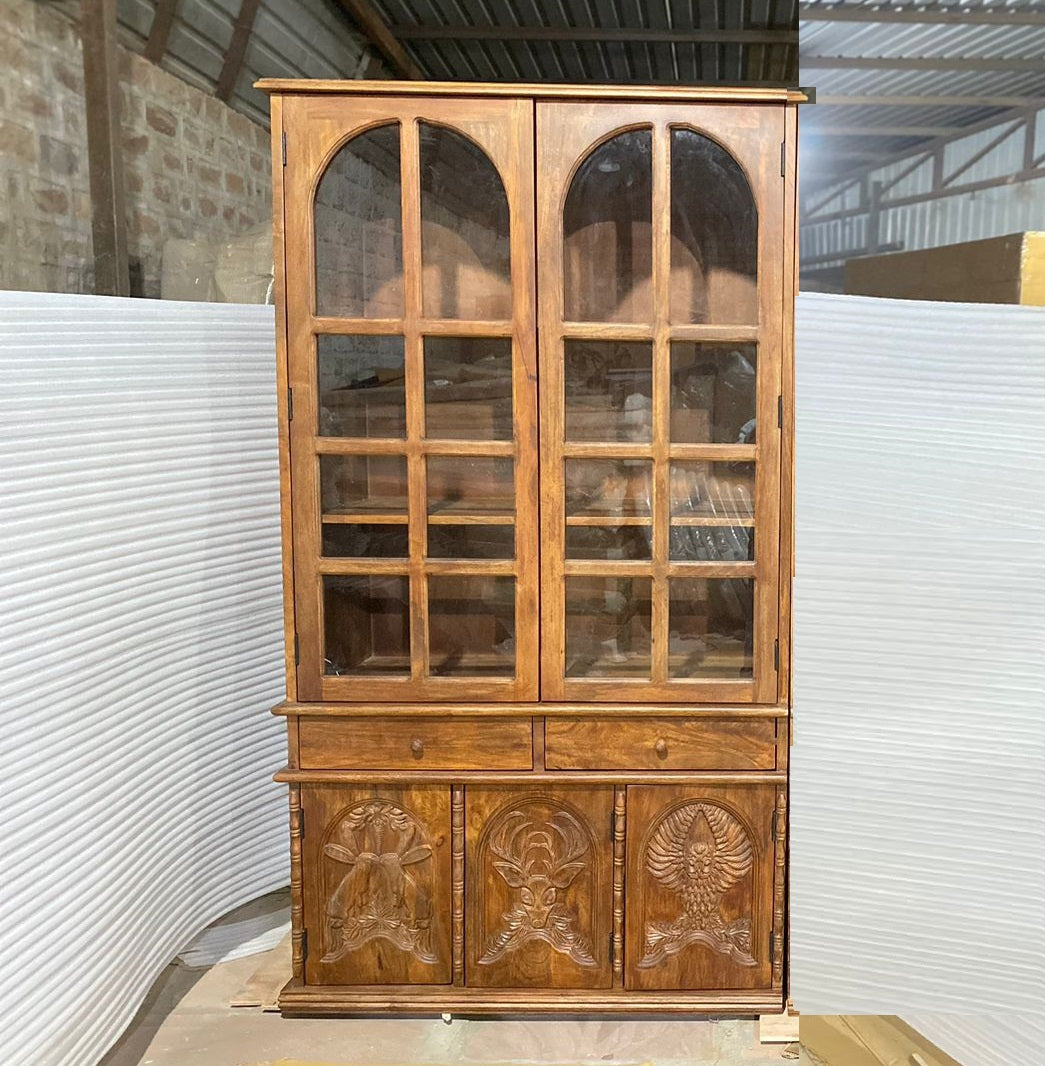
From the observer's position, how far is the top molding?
61.2 inches

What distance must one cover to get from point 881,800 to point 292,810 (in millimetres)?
1198

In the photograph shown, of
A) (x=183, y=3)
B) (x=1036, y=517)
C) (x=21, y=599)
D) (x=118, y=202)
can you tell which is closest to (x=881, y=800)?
(x=1036, y=517)

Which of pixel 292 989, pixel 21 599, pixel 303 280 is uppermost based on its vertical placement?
pixel 303 280

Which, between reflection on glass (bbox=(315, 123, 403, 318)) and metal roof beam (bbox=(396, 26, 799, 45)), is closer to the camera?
reflection on glass (bbox=(315, 123, 403, 318))

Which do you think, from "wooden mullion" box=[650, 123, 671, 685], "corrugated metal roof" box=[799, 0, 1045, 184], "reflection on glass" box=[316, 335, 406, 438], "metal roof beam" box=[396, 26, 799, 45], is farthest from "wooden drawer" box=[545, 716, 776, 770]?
"metal roof beam" box=[396, 26, 799, 45]

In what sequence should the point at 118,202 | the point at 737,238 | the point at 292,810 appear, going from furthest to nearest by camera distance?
the point at 118,202, the point at 292,810, the point at 737,238

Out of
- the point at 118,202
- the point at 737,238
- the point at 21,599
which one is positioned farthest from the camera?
the point at 118,202

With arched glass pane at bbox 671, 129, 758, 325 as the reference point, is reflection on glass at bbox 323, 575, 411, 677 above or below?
below

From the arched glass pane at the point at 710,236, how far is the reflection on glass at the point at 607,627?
1.72 feet

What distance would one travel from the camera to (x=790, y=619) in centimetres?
169

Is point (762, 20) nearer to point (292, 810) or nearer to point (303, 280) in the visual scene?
point (303, 280)

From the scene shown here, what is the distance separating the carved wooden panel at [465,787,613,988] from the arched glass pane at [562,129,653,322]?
94cm

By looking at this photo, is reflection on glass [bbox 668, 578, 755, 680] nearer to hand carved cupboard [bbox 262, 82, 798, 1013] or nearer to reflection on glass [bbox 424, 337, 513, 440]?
hand carved cupboard [bbox 262, 82, 798, 1013]

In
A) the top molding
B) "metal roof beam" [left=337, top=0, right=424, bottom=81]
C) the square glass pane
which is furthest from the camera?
"metal roof beam" [left=337, top=0, right=424, bottom=81]
